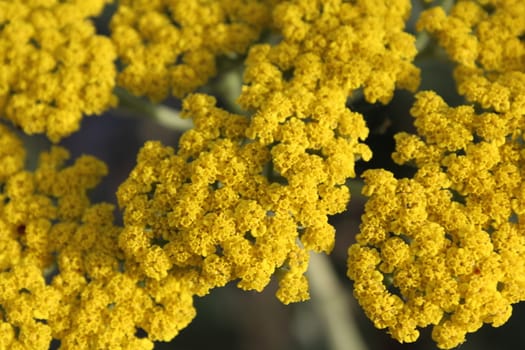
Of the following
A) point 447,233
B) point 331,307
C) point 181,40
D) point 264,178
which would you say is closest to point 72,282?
point 264,178

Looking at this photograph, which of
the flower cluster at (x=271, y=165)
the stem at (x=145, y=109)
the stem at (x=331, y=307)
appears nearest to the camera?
the flower cluster at (x=271, y=165)

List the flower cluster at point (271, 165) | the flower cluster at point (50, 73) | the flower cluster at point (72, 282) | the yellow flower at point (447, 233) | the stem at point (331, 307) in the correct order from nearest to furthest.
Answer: the yellow flower at point (447, 233) → the flower cluster at point (271, 165) → the flower cluster at point (72, 282) → the flower cluster at point (50, 73) → the stem at point (331, 307)

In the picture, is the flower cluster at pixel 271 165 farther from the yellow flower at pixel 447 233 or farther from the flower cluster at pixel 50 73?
the flower cluster at pixel 50 73

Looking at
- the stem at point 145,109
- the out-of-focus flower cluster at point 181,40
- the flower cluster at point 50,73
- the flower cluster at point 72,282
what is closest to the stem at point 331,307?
the stem at point 145,109

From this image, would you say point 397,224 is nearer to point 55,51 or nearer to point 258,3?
point 258,3

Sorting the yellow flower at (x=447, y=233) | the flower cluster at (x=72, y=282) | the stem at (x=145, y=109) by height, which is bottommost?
the yellow flower at (x=447, y=233)

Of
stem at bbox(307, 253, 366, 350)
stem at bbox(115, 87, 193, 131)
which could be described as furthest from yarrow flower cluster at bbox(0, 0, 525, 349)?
stem at bbox(307, 253, 366, 350)

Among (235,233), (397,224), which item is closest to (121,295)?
(235,233)

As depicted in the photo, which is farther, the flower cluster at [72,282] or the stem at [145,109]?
the stem at [145,109]

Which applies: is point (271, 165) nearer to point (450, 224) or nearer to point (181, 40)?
point (450, 224)
